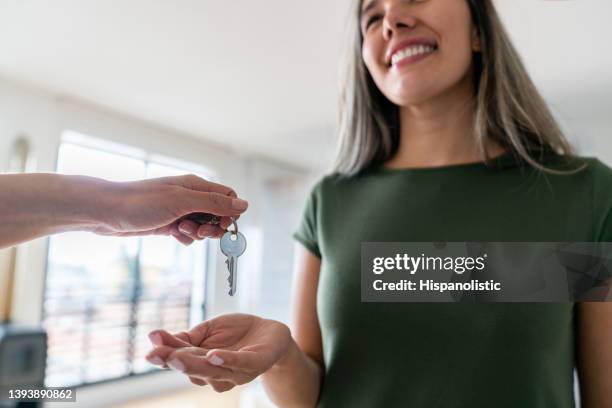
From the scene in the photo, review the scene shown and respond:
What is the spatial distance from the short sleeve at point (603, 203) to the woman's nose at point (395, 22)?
0.27m

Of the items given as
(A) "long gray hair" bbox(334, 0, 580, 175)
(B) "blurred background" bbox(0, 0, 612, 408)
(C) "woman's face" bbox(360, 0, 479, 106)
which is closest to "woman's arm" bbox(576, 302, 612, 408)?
(A) "long gray hair" bbox(334, 0, 580, 175)

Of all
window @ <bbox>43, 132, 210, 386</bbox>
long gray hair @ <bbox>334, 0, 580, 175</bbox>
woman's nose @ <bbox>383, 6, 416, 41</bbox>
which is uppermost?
woman's nose @ <bbox>383, 6, 416, 41</bbox>

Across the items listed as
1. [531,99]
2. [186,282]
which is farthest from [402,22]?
[186,282]

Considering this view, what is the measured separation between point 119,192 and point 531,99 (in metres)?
0.50

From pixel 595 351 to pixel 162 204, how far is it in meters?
0.44

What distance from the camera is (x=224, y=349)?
0.39 m

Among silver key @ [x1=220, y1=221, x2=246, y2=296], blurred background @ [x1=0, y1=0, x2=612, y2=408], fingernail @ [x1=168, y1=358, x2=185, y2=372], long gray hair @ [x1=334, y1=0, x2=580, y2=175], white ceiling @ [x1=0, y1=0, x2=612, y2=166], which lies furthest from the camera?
blurred background @ [x1=0, y1=0, x2=612, y2=408]

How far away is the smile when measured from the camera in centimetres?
50

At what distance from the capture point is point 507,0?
67cm

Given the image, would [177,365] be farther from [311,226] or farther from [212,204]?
[311,226]

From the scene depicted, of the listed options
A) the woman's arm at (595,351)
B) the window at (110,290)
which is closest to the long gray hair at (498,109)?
the woman's arm at (595,351)

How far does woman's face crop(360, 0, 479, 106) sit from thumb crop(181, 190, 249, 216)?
26 cm

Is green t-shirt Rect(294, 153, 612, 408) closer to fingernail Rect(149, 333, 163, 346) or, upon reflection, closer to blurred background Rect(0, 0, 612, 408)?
fingernail Rect(149, 333, 163, 346)

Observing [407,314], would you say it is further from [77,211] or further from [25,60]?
[25,60]
